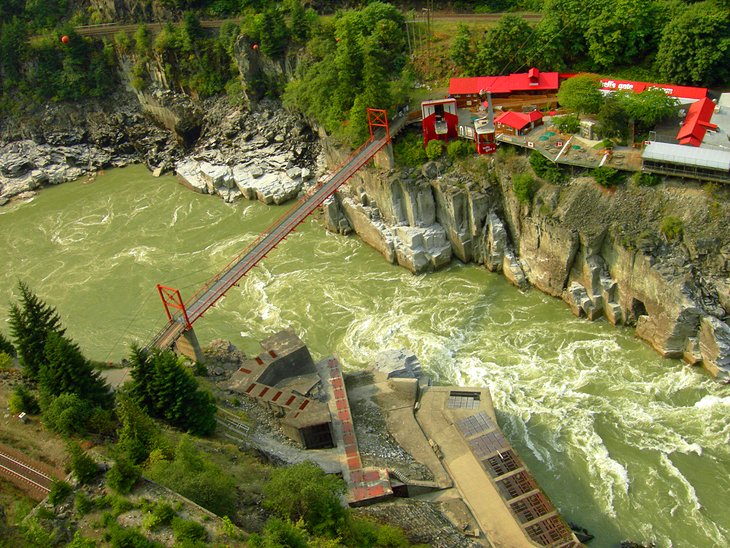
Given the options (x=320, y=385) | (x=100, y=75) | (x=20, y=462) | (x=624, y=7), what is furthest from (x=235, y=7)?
(x=20, y=462)

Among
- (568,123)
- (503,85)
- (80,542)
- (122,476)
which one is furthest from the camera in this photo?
(503,85)

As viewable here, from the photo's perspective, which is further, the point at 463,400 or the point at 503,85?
the point at 503,85

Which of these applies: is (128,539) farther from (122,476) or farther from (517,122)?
(517,122)

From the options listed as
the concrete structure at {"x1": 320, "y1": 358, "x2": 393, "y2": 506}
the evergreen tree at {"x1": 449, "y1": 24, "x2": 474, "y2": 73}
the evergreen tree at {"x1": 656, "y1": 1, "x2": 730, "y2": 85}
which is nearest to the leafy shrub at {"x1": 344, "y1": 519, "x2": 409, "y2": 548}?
the concrete structure at {"x1": 320, "y1": 358, "x2": 393, "y2": 506}

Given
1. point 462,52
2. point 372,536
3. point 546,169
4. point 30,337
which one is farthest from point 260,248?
point 462,52

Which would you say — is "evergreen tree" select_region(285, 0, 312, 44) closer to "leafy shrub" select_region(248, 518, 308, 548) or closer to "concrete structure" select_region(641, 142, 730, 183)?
"concrete structure" select_region(641, 142, 730, 183)
